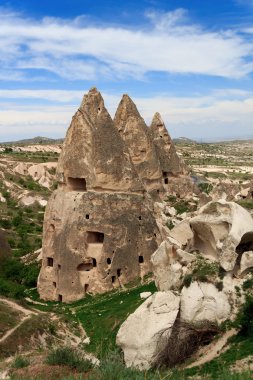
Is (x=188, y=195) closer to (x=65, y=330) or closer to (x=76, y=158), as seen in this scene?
(x=76, y=158)

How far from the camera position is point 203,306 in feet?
44.8

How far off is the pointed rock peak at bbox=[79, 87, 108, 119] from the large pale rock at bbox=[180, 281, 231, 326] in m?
13.0

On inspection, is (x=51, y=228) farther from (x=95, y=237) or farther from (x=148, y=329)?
(x=148, y=329)

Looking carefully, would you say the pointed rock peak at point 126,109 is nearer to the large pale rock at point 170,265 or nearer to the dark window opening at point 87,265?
the dark window opening at point 87,265

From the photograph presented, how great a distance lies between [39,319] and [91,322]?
207cm

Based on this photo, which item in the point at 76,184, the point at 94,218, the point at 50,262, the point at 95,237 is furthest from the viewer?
the point at 76,184

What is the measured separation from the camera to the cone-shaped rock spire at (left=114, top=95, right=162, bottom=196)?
33156mm

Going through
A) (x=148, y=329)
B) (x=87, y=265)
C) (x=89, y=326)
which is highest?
(x=148, y=329)

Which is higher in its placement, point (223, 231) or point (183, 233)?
point (223, 231)

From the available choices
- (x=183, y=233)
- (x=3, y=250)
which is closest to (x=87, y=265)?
(x=183, y=233)

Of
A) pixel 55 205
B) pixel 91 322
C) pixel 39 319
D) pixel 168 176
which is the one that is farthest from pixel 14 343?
pixel 168 176

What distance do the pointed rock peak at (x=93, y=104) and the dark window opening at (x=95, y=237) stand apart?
5.88 meters

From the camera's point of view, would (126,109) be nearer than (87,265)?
No

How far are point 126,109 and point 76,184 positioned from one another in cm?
1008
